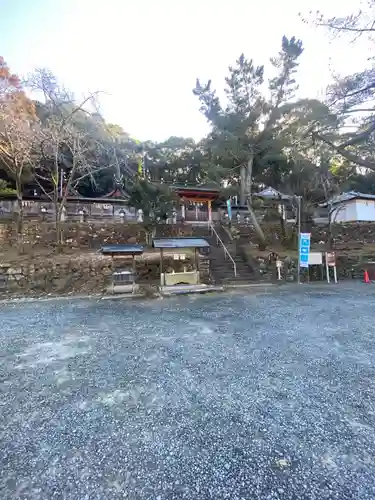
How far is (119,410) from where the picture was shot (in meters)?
2.72

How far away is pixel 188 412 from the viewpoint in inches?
105

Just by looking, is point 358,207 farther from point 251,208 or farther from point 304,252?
point 304,252

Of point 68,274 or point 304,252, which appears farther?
point 304,252

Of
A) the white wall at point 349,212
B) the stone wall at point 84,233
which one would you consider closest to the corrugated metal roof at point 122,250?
the stone wall at point 84,233

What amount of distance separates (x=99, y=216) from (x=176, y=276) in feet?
34.6

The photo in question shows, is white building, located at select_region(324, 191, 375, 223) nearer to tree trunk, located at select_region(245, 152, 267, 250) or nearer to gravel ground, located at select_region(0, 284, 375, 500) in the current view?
tree trunk, located at select_region(245, 152, 267, 250)

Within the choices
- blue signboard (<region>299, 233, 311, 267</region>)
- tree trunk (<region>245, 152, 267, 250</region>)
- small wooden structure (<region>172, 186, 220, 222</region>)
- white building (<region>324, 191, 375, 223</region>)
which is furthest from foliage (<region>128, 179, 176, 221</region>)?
white building (<region>324, 191, 375, 223</region>)

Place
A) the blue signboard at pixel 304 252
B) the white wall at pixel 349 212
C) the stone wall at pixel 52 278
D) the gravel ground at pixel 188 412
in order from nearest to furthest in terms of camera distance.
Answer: the gravel ground at pixel 188 412, the stone wall at pixel 52 278, the blue signboard at pixel 304 252, the white wall at pixel 349 212

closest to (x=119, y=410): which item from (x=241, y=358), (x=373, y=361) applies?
(x=241, y=358)

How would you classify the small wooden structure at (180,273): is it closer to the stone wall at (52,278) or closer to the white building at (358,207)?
the stone wall at (52,278)

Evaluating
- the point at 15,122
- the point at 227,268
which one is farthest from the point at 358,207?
the point at 15,122

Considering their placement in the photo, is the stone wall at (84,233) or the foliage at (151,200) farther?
the foliage at (151,200)

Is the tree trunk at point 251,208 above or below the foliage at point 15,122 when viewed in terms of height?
below

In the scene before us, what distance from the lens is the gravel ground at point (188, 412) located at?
184 cm
